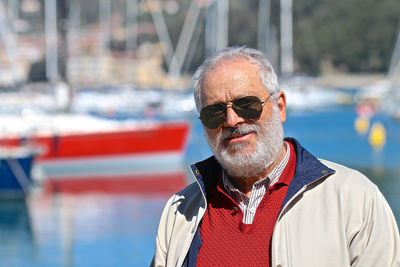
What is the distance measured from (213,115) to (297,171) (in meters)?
0.31

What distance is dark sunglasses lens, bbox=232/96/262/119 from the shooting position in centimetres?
260

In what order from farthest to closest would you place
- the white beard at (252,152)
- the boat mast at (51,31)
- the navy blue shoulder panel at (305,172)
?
the boat mast at (51,31), the white beard at (252,152), the navy blue shoulder panel at (305,172)

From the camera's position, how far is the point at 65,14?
2606 centimetres

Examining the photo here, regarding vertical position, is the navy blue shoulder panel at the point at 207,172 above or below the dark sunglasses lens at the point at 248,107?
below

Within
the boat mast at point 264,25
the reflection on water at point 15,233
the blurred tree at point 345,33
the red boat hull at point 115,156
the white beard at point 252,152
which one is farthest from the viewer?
the blurred tree at point 345,33

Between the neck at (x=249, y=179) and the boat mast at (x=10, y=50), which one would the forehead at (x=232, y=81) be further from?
the boat mast at (x=10, y=50)

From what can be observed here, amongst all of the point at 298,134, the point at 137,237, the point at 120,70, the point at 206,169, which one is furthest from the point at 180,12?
the point at 206,169

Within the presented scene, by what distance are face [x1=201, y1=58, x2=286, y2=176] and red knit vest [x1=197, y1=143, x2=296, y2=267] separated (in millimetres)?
89

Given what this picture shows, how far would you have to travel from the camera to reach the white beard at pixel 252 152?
259cm

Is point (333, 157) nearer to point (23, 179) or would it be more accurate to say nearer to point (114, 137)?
point (114, 137)

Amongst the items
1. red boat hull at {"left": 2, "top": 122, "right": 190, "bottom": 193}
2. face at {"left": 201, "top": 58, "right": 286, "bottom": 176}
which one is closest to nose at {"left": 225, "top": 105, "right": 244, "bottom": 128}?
face at {"left": 201, "top": 58, "right": 286, "bottom": 176}

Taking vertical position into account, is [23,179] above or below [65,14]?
below

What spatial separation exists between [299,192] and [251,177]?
0.71 ft

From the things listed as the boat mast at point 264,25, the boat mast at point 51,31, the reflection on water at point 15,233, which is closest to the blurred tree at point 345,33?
→ the boat mast at point 264,25
